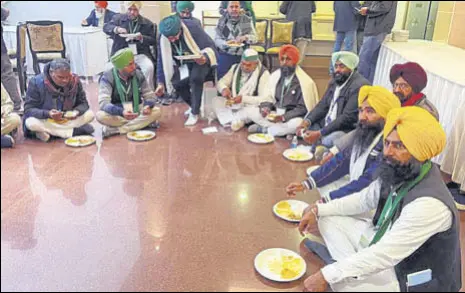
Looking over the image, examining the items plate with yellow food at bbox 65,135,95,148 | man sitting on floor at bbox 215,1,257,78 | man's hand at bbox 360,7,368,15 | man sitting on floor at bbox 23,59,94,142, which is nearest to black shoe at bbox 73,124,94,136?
man sitting on floor at bbox 23,59,94,142

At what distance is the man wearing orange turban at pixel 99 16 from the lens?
1.34 meters

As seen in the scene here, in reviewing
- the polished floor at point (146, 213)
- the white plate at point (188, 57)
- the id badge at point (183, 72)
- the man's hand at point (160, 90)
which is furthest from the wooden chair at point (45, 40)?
the id badge at point (183, 72)

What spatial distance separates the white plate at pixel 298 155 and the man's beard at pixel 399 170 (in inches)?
58.2

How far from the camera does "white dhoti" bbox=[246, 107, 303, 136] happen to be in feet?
10.5

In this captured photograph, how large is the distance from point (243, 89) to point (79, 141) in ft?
4.56

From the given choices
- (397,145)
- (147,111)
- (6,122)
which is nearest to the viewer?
(6,122)

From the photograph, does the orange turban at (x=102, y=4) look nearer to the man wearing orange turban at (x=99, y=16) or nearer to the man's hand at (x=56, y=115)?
the man wearing orange turban at (x=99, y=16)

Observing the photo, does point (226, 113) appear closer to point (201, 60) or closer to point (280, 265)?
point (201, 60)

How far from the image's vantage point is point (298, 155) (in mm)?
2824

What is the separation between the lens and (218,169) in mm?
2637

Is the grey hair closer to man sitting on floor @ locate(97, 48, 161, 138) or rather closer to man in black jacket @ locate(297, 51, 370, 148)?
man sitting on floor @ locate(97, 48, 161, 138)

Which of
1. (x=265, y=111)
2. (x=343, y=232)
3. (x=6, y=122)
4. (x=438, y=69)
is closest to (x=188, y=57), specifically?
(x=265, y=111)

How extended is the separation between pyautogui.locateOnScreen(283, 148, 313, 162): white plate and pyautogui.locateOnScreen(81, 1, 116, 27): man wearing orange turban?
5.59 ft

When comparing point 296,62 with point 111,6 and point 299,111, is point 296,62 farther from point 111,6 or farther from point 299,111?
point 111,6
